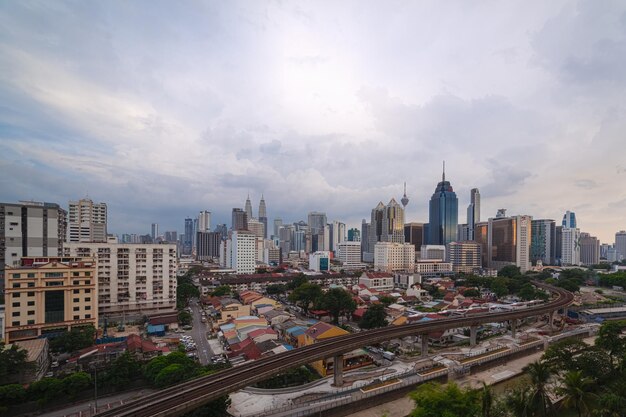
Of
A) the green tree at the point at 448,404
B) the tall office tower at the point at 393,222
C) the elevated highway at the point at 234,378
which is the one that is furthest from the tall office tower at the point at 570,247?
the green tree at the point at 448,404

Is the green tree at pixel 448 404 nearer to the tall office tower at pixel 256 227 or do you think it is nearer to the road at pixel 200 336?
the road at pixel 200 336

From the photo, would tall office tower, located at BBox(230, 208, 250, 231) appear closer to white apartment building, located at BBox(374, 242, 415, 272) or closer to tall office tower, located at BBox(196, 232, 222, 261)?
tall office tower, located at BBox(196, 232, 222, 261)

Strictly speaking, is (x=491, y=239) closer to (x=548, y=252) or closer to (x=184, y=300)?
(x=548, y=252)

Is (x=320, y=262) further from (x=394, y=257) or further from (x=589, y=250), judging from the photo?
(x=589, y=250)

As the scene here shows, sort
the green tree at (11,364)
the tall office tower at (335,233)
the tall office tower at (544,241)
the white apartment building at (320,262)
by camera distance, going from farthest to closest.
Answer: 1. the tall office tower at (335,233)
2. the tall office tower at (544,241)
3. the white apartment building at (320,262)
4. the green tree at (11,364)

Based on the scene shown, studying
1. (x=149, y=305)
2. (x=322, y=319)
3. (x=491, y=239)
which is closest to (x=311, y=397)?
(x=322, y=319)
